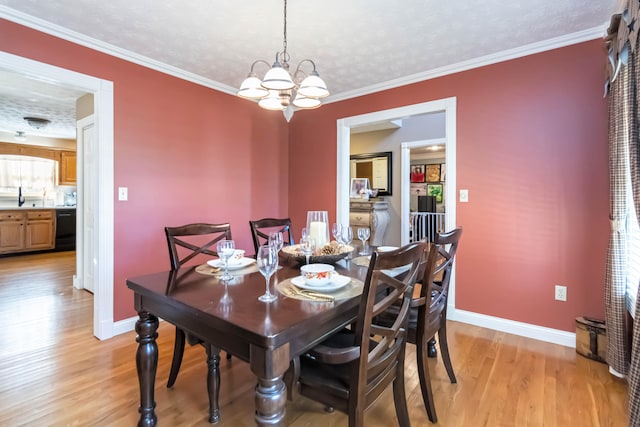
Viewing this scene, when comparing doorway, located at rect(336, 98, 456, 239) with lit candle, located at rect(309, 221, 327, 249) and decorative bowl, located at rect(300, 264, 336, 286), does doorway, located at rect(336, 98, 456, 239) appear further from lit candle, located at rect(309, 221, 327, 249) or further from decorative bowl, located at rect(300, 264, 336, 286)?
decorative bowl, located at rect(300, 264, 336, 286)

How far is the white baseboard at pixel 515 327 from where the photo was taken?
7.95 feet

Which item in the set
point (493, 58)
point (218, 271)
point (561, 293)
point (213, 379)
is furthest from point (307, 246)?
point (493, 58)

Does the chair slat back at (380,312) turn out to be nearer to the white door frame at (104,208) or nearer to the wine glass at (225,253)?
the wine glass at (225,253)

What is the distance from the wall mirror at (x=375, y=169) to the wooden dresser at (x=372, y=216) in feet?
1.04

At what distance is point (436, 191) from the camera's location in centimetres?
913

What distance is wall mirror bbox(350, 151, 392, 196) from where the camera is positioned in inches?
227

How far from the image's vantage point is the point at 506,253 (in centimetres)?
268

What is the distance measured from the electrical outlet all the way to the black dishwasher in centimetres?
784

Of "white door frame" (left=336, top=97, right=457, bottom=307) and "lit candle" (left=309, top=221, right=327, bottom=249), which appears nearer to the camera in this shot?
"lit candle" (left=309, top=221, right=327, bottom=249)

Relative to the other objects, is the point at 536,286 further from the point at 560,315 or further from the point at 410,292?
the point at 410,292

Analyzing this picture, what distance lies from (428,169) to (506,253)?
704 centimetres

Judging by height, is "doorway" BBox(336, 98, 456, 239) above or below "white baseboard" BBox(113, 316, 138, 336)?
above

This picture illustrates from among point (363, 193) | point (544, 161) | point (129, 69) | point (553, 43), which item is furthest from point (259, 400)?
point (363, 193)

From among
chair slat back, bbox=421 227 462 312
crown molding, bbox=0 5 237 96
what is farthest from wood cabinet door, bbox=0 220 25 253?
chair slat back, bbox=421 227 462 312
